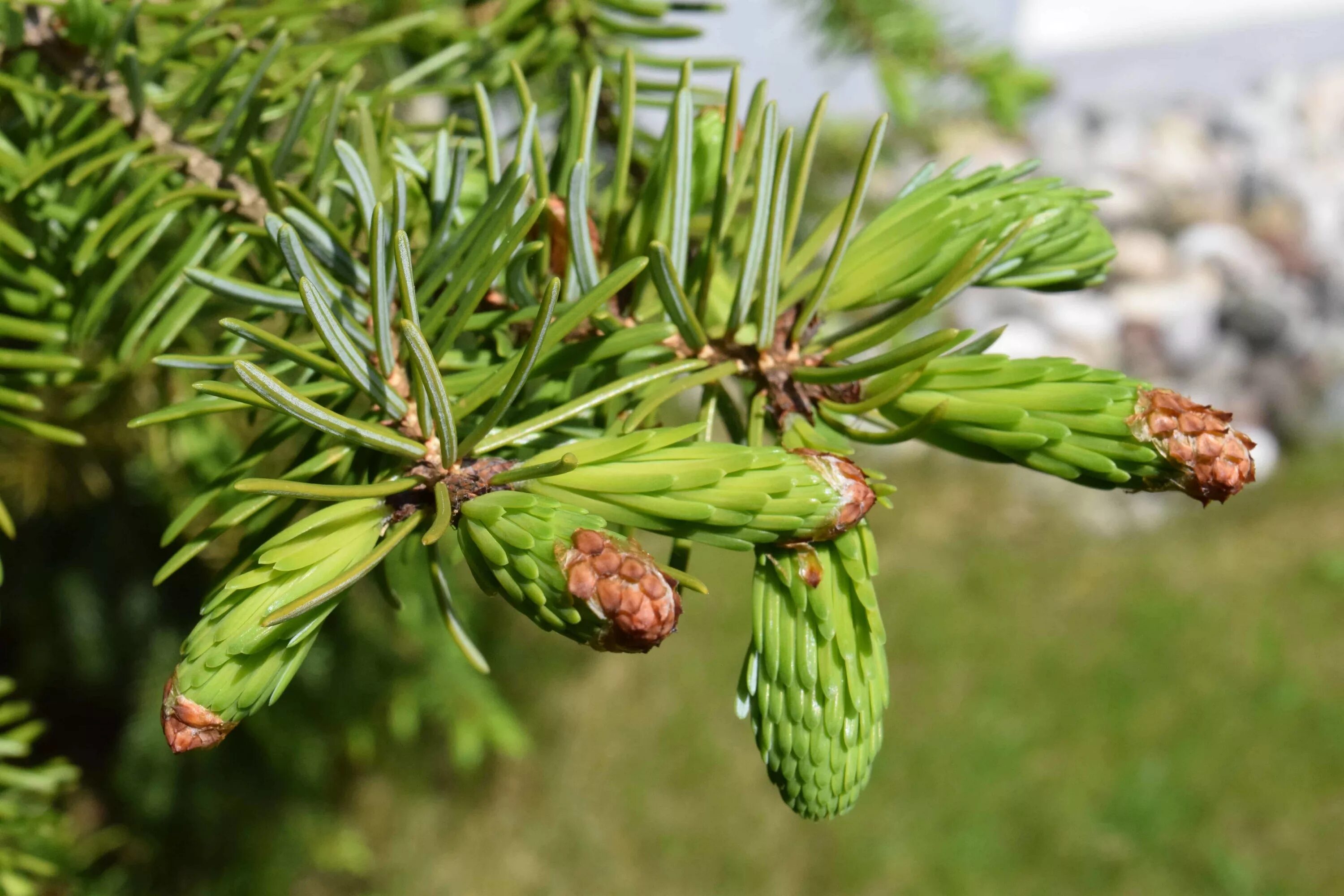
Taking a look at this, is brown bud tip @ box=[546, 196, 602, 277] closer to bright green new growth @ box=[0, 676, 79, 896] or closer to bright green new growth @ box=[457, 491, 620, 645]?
bright green new growth @ box=[457, 491, 620, 645]

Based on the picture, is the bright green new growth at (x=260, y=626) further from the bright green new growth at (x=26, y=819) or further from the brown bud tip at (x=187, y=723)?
the bright green new growth at (x=26, y=819)

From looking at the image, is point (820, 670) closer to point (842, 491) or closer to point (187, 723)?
point (842, 491)

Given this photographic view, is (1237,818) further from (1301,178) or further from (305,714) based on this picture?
(1301,178)

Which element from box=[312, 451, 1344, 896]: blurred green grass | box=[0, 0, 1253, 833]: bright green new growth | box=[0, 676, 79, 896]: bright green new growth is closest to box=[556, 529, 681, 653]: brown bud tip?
box=[0, 0, 1253, 833]: bright green new growth

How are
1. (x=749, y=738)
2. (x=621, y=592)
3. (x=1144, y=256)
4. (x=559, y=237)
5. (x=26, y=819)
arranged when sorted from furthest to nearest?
(x=1144, y=256) < (x=749, y=738) < (x=26, y=819) < (x=559, y=237) < (x=621, y=592)

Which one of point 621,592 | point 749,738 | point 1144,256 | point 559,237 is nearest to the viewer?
point 621,592

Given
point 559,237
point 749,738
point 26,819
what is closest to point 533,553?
point 559,237

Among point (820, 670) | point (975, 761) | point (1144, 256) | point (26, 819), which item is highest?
point (820, 670)
